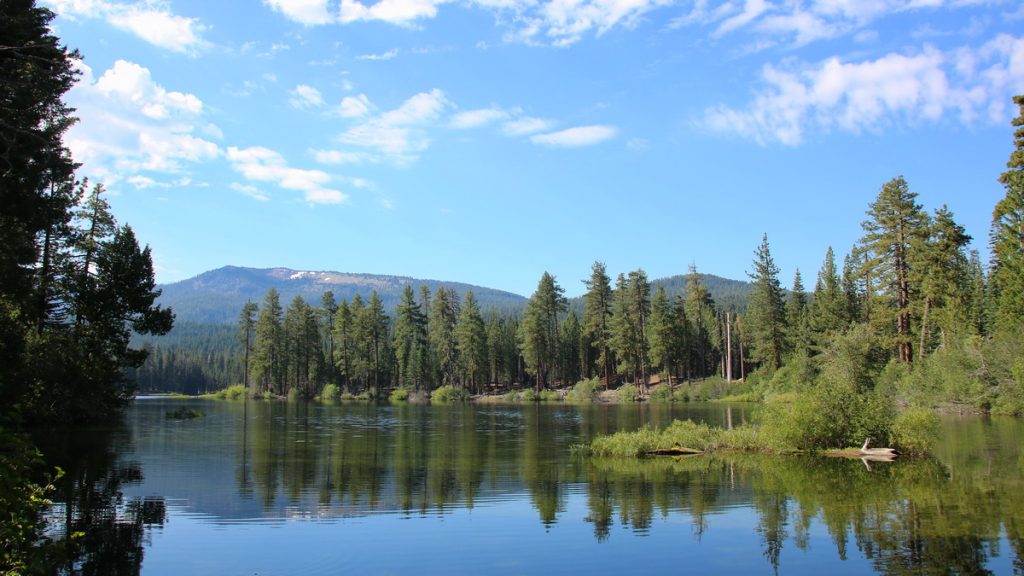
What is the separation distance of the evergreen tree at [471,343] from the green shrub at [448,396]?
5487mm

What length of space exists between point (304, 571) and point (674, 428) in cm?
2062

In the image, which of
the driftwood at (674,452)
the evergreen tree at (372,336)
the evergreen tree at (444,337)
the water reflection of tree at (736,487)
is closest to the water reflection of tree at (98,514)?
the water reflection of tree at (736,487)

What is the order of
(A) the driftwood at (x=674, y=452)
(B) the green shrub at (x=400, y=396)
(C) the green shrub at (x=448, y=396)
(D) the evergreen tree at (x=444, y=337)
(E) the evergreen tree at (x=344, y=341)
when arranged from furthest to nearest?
(E) the evergreen tree at (x=344, y=341), (D) the evergreen tree at (x=444, y=337), (B) the green shrub at (x=400, y=396), (C) the green shrub at (x=448, y=396), (A) the driftwood at (x=674, y=452)

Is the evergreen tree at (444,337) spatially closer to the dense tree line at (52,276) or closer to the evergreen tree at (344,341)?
the evergreen tree at (344,341)

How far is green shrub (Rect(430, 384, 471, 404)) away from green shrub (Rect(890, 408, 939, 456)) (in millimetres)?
70149

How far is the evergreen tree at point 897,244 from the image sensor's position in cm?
5438

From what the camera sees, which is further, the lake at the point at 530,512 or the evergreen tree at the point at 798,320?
the evergreen tree at the point at 798,320

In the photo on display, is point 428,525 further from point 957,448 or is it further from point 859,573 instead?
point 957,448

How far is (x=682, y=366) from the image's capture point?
101750mm

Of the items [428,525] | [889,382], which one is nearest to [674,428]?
[428,525]

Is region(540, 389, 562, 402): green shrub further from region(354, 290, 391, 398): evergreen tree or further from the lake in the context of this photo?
the lake

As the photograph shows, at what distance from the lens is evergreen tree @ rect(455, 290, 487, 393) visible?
3999 inches

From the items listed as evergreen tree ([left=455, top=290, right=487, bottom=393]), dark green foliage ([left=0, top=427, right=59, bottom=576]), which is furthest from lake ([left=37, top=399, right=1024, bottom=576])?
evergreen tree ([left=455, top=290, right=487, bottom=393])

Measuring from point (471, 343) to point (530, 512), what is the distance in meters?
84.4
